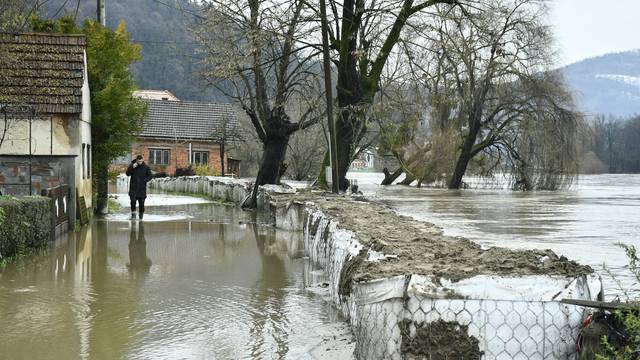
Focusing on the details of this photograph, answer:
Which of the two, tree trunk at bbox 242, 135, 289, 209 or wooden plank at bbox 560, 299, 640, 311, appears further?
tree trunk at bbox 242, 135, 289, 209

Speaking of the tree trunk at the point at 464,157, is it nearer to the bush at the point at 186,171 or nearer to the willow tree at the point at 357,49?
the bush at the point at 186,171

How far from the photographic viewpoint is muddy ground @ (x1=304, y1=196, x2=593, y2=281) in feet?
17.5

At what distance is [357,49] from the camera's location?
78.4ft

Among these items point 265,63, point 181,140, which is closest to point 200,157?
point 181,140

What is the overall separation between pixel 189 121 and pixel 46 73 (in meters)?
47.0

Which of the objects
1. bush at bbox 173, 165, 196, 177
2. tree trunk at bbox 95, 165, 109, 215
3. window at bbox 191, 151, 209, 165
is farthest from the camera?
window at bbox 191, 151, 209, 165

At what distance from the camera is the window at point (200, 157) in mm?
64500

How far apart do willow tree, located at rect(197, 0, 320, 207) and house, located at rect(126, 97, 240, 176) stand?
3441 cm

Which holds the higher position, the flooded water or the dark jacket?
the dark jacket

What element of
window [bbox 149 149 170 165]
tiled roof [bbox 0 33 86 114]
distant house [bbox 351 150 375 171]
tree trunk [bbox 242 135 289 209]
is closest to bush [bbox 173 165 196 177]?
window [bbox 149 149 170 165]

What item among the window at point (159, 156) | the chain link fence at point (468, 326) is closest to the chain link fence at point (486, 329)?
the chain link fence at point (468, 326)

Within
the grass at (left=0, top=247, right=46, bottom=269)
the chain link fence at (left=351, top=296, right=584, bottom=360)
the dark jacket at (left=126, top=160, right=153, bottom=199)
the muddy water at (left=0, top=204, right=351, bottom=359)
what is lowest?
the muddy water at (left=0, top=204, right=351, bottom=359)

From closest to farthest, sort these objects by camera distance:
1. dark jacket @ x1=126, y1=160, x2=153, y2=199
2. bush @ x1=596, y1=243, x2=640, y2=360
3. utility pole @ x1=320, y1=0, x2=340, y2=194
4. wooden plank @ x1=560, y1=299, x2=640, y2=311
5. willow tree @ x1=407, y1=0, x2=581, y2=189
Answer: bush @ x1=596, y1=243, x2=640, y2=360
wooden plank @ x1=560, y1=299, x2=640, y2=311
utility pole @ x1=320, y1=0, x2=340, y2=194
dark jacket @ x1=126, y1=160, x2=153, y2=199
willow tree @ x1=407, y1=0, x2=581, y2=189

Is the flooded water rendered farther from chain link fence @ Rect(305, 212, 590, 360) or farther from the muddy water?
chain link fence @ Rect(305, 212, 590, 360)
